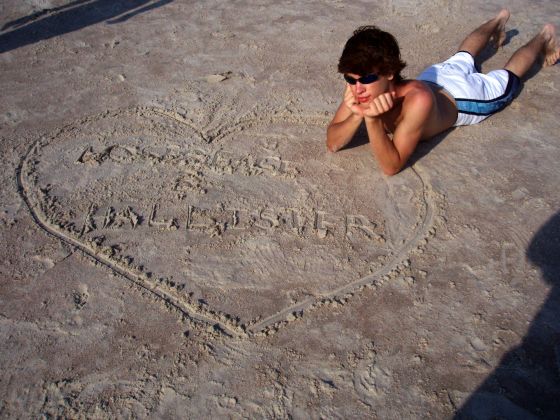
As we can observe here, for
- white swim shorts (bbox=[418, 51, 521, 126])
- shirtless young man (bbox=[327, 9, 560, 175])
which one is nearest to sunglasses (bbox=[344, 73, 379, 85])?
shirtless young man (bbox=[327, 9, 560, 175])

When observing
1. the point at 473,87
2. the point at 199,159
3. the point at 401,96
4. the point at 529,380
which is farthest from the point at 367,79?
the point at 529,380

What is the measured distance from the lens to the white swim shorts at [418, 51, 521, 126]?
12.9ft

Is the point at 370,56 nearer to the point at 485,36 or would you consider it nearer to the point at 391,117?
the point at 391,117

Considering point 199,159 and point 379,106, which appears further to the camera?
point 199,159

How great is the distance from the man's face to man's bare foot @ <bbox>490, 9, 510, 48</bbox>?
241 centimetres

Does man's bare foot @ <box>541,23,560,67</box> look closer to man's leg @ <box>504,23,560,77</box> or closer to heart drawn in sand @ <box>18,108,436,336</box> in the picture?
man's leg @ <box>504,23,560,77</box>

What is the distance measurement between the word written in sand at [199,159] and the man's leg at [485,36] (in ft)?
7.47

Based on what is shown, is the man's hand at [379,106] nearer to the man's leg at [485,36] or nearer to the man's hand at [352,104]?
the man's hand at [352,104]

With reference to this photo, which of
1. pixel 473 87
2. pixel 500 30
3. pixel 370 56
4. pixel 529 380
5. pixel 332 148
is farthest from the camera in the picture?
pixel 500 30

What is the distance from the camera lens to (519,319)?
104 inches

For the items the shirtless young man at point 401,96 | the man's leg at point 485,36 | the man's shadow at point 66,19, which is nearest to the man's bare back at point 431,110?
the shirtless young man at point 401,96

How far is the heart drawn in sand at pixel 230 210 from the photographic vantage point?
9.57 ft

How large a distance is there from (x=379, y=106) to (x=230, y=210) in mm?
1193

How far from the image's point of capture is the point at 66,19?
601cm
